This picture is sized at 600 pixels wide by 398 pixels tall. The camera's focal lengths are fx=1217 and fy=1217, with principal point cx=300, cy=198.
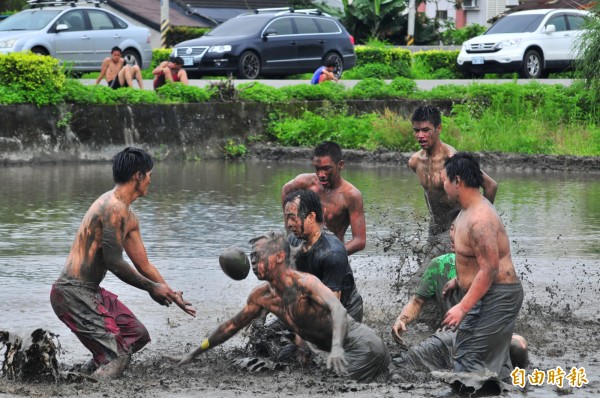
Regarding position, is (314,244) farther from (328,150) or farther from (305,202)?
(328,150)

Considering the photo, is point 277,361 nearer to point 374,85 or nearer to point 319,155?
point 319,155

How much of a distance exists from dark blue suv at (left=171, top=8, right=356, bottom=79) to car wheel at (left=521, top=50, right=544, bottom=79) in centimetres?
434

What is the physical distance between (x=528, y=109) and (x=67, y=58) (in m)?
10.8

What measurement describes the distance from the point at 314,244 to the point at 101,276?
138cm

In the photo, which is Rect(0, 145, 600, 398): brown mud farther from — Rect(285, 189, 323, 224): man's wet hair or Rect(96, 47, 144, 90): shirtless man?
Rect(96, 47, 144, 90): shirtless man

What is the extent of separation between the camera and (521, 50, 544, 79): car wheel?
30.0 m

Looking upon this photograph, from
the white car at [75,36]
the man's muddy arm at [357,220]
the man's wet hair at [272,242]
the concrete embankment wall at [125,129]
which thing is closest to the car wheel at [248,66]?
the white car at [75,36]

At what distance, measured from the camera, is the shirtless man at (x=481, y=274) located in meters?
7.14

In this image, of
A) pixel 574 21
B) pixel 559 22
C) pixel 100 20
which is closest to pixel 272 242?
pixel 100 20

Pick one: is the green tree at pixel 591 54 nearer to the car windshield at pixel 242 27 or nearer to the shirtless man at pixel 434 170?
the car windshield at pixel 242 27

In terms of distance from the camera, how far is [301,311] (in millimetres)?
7453

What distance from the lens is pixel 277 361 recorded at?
26.2 feet

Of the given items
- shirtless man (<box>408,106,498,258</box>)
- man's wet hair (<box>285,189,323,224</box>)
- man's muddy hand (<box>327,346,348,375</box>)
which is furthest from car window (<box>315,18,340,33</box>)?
man's muddy hand (<box>327,346,348,375</box>)

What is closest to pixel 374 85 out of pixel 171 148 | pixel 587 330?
pixel 171 148
